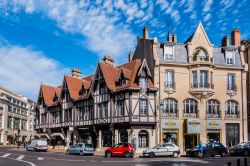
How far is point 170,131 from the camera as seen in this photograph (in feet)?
138

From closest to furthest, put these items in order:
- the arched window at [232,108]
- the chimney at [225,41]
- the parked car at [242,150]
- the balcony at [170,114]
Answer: the parked car at [242,150], the balcony at [170,114], the arched window at [232,108], the chimney at [225,41]

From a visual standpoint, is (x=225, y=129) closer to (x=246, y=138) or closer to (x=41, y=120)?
(x=246, y=138)

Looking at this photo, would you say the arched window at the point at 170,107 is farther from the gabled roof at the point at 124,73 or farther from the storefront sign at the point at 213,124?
the storefront sign at the point at 213,124

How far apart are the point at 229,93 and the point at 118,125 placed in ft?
45.7

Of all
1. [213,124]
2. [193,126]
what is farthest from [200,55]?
[193,126]

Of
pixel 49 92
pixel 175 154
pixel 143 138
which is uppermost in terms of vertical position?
pixel 49 92

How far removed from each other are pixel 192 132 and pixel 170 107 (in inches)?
148

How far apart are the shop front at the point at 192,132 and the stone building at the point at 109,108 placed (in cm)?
388

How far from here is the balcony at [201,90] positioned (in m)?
42.4

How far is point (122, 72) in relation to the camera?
41875 millimetres

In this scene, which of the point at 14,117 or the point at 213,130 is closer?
the point at 213,130

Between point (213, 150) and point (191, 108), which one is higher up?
point (191, 108)

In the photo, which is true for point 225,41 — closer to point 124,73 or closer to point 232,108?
point 232,108

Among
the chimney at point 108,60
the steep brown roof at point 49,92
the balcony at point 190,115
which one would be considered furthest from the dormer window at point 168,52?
the steep brown roof at point 49,92
